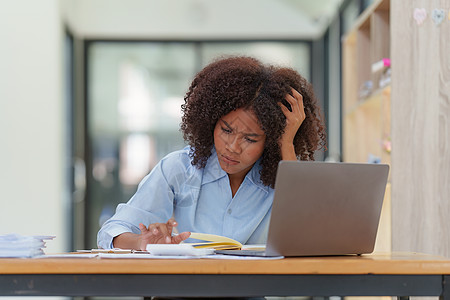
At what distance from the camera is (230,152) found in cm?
181

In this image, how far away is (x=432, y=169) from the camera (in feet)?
7.50

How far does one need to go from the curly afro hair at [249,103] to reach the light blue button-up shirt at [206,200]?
39 mm

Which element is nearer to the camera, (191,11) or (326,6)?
(326,6)

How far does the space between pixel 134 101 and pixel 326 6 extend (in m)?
1.95

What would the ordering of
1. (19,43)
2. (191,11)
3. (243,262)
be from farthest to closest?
(191,11) → (19,43) → (243,262)

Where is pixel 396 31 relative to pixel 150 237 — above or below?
above

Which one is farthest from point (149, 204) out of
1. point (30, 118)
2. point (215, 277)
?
point (30, 118)

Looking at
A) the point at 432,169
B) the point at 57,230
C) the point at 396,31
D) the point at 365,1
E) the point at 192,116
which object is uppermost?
the point at 365,1

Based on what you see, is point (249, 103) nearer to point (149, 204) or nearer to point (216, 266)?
point (149, 204)

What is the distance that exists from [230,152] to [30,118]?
9.48 ft

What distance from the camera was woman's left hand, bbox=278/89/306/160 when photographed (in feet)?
6.22

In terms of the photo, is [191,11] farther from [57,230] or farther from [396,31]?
[396,31]

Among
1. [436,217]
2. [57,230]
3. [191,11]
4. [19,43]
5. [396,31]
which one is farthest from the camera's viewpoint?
[191,11]

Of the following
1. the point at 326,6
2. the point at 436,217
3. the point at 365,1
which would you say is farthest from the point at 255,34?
the point at 436,217
